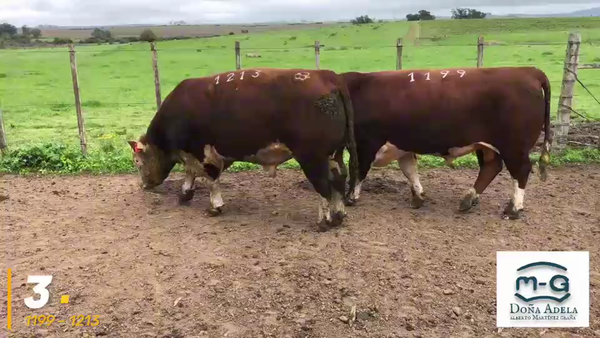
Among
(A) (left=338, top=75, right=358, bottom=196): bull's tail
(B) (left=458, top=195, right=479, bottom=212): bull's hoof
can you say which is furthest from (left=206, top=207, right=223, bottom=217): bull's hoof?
(B) (left=458, top=195, right=479, bottom=212): bull's hoof

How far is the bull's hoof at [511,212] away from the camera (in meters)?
6.21

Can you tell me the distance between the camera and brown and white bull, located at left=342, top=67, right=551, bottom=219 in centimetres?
602

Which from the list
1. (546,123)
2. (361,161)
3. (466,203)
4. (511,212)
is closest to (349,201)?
(361,161)

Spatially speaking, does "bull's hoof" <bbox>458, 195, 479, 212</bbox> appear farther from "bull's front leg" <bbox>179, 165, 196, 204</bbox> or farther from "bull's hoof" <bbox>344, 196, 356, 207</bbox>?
"bull's front leg" <bbox>179, 165, 196, 204</bbox>

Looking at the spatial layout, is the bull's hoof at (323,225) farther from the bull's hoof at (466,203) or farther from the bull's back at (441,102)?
the bull's hoof at (466,203)

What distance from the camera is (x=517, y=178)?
623 cm

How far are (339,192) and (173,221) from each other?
6.32ft

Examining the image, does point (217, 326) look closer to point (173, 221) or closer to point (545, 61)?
point (173, 221)

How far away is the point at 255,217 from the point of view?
6.51 metres

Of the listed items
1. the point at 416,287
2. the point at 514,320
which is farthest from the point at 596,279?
the point at 416,287

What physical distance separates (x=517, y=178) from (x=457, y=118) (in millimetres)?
965

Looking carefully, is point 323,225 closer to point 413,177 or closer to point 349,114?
point 349,114

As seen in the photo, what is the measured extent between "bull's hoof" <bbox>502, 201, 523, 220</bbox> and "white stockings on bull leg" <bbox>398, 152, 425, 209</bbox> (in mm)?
958

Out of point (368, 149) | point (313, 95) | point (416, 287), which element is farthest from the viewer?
point (368, 149)
